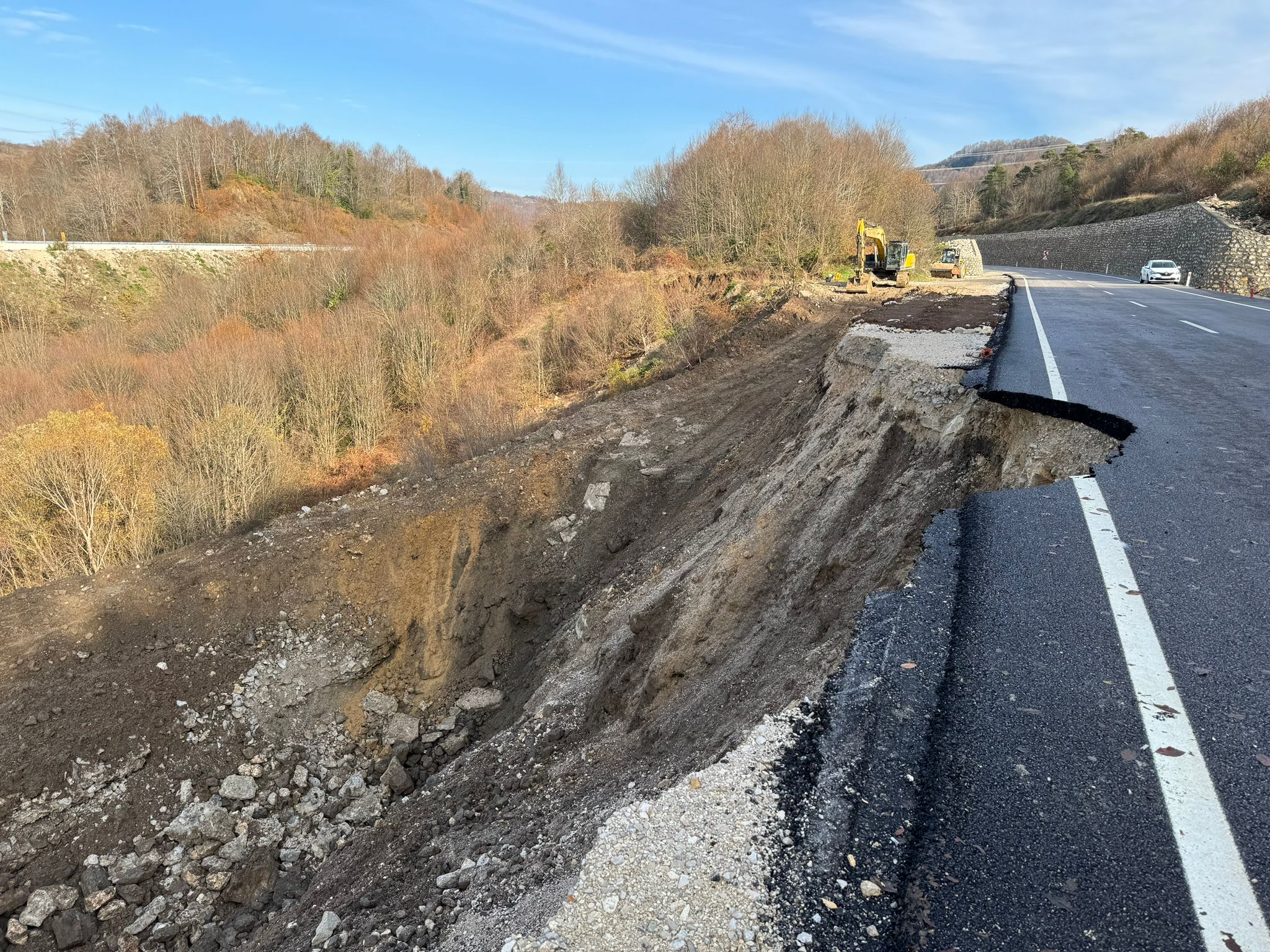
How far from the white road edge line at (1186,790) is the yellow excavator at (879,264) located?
19.5m

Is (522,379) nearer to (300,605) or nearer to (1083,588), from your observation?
(300,605)

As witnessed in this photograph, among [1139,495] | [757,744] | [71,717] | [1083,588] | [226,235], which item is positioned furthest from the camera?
[226,235]

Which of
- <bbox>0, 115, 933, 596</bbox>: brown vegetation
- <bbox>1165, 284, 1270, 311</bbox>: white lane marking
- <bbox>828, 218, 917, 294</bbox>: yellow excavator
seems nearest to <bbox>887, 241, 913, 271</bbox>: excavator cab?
<bbox>828, 218, 917, 294</bbox>: yellow excavator

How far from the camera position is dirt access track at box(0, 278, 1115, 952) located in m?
3.40

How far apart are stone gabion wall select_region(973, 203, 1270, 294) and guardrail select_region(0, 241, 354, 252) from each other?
42120mm

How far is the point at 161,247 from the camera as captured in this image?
1791 inches

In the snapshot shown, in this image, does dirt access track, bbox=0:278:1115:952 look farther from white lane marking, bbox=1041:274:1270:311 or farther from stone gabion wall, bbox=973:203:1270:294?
stone gabion wall, bbox=973:203:1270:294

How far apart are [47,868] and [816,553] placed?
9180mm

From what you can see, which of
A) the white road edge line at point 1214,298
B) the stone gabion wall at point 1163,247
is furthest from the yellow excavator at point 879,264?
the stone gabion wall at point 1163,247

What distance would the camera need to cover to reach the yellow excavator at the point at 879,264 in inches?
866

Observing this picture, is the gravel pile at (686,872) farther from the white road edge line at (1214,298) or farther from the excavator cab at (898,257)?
the excavator cab at (898,257)

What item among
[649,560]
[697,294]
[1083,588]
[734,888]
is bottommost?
[649,560]

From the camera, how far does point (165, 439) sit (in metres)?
18.1

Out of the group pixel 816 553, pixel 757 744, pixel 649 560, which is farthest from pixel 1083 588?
pixel 649 560
